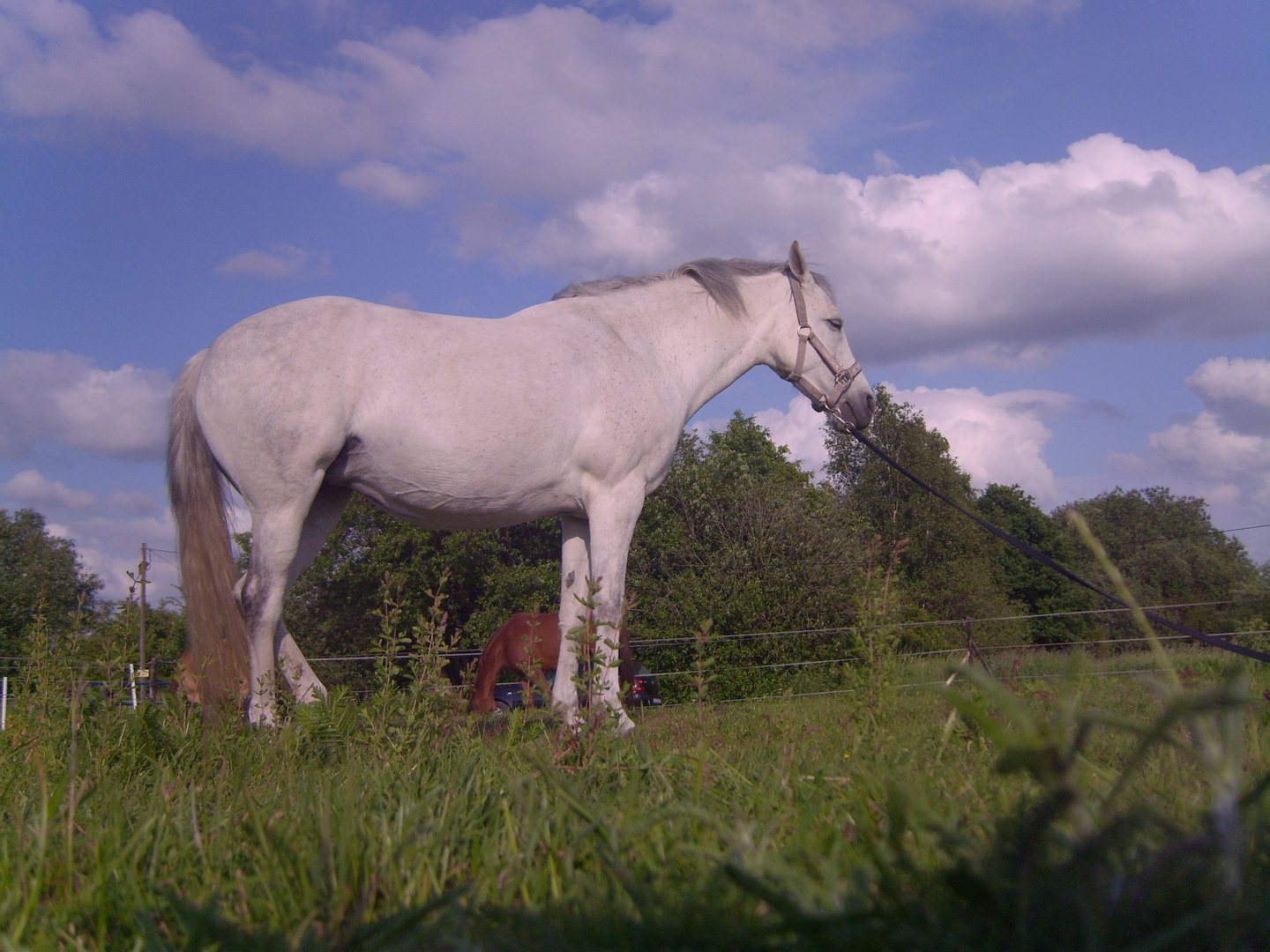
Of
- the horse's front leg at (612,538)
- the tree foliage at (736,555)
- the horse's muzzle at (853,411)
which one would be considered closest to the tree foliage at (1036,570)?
the tree foliage at (736,555)

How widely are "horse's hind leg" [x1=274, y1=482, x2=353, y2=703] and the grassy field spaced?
1.22 meters

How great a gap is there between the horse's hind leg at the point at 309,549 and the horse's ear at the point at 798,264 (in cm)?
331

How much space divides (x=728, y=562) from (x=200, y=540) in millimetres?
21569

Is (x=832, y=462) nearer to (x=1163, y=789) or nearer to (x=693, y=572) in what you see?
(x=693, y=572)

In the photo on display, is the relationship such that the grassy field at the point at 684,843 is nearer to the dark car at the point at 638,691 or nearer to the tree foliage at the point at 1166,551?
the dark car at the point at 638,691

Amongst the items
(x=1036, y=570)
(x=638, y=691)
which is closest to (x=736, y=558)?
(x=638, y=691)

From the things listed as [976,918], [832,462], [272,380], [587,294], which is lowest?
[976,918]

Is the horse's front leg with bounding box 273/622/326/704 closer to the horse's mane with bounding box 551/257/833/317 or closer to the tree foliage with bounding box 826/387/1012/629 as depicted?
the horse's mane with bounding box 551/257/833/317

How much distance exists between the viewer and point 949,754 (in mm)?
2242

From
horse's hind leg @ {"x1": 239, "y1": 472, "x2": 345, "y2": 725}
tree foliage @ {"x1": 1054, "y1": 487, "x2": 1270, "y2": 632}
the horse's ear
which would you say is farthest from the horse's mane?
tree foliage @ {"x1": 1054, "y1": 487, "x2": 1270, "y2": 632}

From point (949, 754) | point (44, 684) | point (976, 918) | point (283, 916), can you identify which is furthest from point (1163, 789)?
point (44, 684)

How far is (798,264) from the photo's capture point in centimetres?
550

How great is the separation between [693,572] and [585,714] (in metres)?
23.4

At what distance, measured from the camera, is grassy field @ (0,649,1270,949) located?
74 cm
